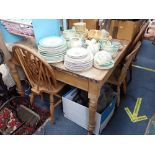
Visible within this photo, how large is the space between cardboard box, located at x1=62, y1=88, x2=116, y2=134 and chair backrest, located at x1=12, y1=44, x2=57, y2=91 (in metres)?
0.21

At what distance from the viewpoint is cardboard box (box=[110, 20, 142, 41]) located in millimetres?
1637

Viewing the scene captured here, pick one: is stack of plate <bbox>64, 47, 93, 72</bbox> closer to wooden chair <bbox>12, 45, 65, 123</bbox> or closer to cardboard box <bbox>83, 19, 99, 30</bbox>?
wooden chair <bbox>12, 45, 65, 123</bbox>

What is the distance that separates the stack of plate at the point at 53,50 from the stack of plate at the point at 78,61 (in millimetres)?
84

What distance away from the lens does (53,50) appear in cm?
123

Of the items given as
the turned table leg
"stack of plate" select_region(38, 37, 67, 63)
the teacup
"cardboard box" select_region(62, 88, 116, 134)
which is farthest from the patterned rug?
the teacup

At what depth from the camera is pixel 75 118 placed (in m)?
1.64

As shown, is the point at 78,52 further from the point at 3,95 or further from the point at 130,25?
the point at 3,95

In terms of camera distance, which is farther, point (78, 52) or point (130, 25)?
point (130, 25)

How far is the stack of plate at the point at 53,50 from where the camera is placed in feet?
4.02

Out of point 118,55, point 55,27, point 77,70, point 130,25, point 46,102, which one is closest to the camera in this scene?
point 77,70

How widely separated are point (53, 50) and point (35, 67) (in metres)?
0.22
